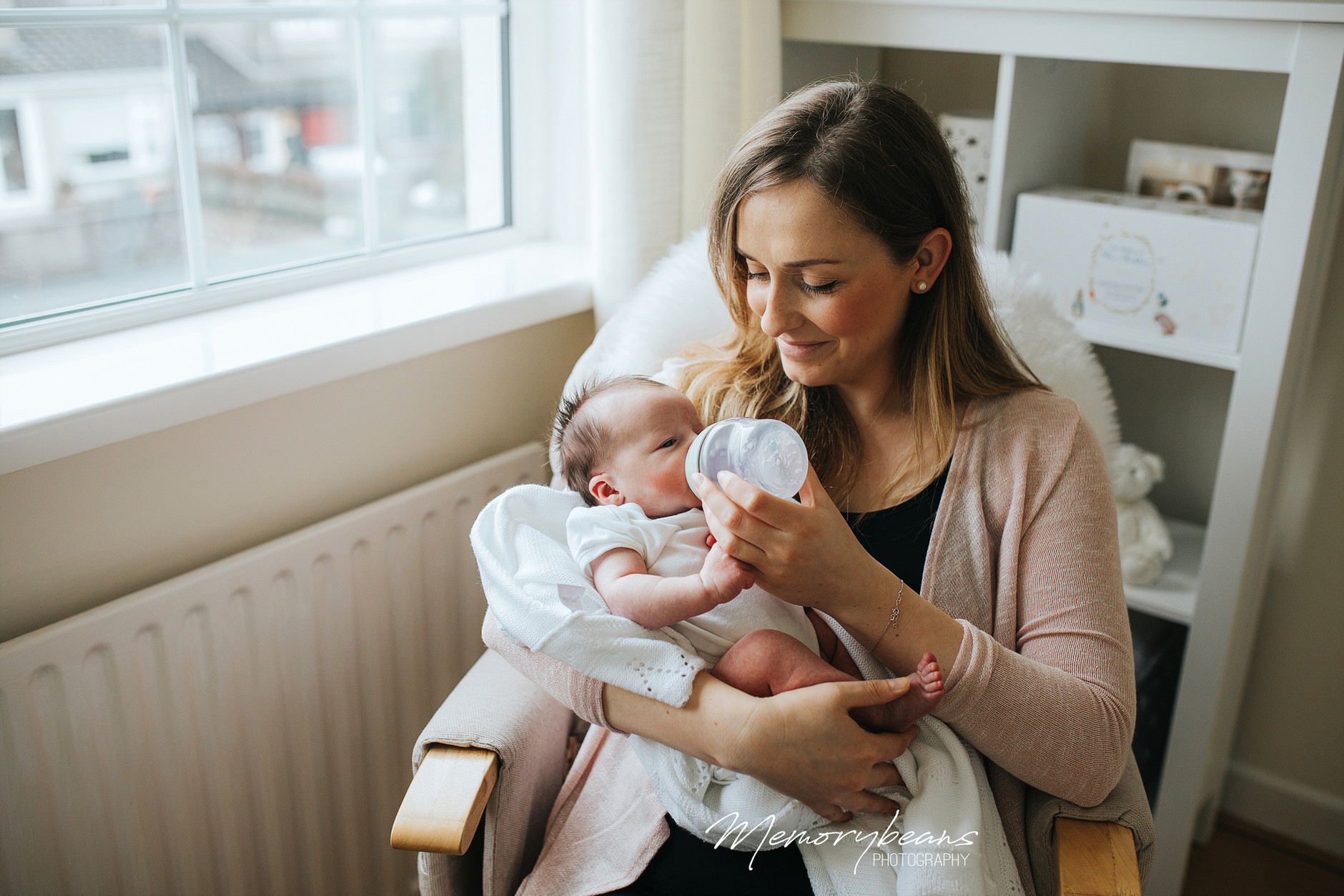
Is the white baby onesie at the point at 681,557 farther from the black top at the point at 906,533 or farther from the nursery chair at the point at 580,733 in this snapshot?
the nursery chair at the point at 580,733

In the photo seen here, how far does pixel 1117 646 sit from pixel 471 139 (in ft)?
5.13

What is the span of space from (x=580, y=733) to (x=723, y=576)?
0.62m

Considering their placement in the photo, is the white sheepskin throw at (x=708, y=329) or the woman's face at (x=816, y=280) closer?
the woman's face at (x=816, y=280)

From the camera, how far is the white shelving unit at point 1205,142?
150 centimetres

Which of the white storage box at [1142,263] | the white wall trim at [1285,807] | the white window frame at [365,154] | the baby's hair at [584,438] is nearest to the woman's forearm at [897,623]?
the baby's hair at [584,438]

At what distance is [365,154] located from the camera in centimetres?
182

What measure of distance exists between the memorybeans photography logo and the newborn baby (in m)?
0.12

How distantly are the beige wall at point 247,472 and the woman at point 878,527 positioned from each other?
1.50 feet

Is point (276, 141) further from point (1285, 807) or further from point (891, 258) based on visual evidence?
point (1285, 807)

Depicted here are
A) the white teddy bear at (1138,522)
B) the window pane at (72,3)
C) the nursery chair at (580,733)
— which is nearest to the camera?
the nursery chair at (580,733)

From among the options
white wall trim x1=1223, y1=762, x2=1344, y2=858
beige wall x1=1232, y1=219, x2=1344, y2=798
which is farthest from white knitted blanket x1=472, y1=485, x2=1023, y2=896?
white wall trim x1=1223, y1=762, x2=1344, y2=858

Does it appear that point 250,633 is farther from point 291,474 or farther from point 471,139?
point 471,139

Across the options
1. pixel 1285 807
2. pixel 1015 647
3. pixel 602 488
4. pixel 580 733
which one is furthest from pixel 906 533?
pixel 1285 807

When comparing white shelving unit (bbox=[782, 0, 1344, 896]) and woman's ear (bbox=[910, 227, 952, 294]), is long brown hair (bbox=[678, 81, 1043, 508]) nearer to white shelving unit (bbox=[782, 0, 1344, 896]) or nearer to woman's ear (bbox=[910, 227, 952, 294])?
woman's ear (bbox=[910, 227, 952, 294])
